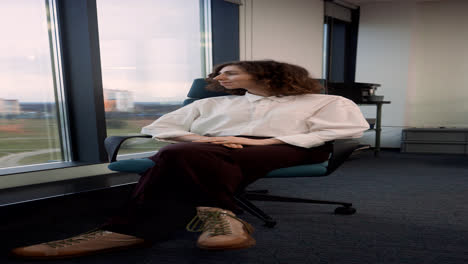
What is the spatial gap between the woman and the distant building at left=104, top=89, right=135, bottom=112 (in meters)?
1.37

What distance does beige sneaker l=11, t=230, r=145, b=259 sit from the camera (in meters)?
1.33

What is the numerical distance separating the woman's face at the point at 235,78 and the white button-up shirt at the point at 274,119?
0.23 ft

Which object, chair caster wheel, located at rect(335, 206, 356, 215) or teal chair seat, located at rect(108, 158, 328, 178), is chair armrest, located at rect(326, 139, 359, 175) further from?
chair caster wheel, located at rect(335, 206, 356, 215)

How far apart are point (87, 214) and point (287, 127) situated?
4.42ft

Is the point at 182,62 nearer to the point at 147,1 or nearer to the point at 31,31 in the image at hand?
the point at 147,1

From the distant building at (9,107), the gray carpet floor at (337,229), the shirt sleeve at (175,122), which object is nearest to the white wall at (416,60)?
the gray carpet floor at (337,229)

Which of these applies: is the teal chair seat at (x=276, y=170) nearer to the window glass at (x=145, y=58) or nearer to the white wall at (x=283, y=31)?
the window glass at (x=145, y=58)

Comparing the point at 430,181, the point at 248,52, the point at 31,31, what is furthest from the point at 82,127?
the point at 430,181

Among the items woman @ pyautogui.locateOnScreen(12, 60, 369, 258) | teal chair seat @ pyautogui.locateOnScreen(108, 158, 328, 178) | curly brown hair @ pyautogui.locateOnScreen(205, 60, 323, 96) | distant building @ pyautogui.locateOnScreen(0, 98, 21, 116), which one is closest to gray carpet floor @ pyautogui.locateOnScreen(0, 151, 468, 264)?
woman @ pyautogui.locateOnScreen(12, 60, 369, 258)

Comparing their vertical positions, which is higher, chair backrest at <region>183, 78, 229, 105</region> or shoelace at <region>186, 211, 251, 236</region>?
chair backrest at <region>183, 78, 229, 105</region>

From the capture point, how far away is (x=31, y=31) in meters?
2.38

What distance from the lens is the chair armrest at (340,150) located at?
1509 millimetres

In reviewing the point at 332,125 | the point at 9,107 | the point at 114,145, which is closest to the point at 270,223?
the point at 332,125

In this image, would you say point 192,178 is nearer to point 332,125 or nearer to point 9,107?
point 332,125
